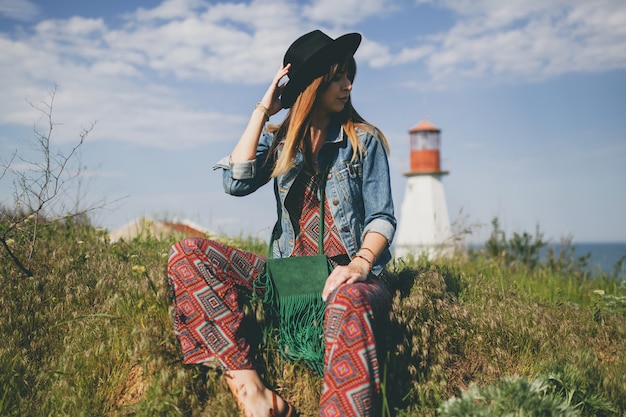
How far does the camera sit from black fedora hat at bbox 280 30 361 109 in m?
3.21

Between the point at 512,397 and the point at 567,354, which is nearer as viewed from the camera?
the point at 512,397

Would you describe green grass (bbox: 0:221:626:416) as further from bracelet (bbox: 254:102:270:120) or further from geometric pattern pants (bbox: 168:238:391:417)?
bracelet (bbox: 254:102:270:120)

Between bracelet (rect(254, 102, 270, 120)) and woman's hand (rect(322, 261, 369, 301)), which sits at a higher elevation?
bracelet (rect(254, 102, 270, 120))

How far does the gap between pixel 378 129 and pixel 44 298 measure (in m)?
2.51

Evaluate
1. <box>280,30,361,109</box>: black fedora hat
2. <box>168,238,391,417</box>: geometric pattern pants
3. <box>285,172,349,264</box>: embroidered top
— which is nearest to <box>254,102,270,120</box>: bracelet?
<box>280,30,361,109</box>: black fedora hat

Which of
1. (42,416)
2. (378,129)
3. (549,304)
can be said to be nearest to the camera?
(42,416)

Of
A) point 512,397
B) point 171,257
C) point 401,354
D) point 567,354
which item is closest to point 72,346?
point 171,257

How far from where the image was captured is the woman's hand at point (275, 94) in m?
3.28

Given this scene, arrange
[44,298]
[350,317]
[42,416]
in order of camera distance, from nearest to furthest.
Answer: [350,317], [42,416], [44,298]

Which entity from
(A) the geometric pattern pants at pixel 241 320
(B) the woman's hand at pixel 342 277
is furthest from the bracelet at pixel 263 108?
(B) the woman's hand at pixel 342 277

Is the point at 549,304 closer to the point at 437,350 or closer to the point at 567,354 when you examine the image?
the point at 567,354

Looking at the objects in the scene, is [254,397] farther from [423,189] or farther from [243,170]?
[423,189]

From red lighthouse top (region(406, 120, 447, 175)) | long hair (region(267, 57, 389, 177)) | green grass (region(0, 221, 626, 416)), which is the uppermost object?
red lighthouse top (region(406, 120, 447, 175))

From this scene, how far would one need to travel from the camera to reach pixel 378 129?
345 centimetres
